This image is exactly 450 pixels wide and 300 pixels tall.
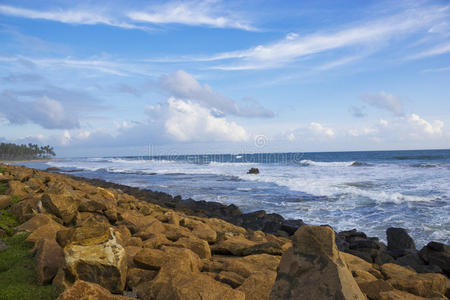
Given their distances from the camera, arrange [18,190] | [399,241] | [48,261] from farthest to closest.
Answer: [399,241], [18,190], [48,261]

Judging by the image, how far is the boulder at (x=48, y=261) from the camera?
9.62 feet

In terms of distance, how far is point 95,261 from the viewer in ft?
9.22

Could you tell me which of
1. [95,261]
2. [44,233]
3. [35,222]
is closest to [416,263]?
[95,261]

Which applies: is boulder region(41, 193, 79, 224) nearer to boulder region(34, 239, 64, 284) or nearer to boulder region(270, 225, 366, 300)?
boulder region(34, 239, 64, 284)

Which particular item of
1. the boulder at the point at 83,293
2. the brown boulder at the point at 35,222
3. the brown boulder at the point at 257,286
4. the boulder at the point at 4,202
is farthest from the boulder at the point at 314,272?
the boulder at the point at 4,202

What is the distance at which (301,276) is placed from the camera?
7.48 feet

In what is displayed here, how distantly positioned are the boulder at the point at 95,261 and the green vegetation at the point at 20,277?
264 millimetres

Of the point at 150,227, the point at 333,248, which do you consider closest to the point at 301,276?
the point at 333,248

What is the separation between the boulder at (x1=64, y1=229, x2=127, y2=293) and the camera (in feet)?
9.12

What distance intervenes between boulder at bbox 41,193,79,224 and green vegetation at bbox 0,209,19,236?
50 centimetres

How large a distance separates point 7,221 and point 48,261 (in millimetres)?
2541

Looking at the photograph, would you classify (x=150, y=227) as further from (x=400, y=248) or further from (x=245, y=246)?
(x=400, y=248)

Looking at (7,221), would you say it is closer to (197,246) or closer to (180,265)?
(197,246)

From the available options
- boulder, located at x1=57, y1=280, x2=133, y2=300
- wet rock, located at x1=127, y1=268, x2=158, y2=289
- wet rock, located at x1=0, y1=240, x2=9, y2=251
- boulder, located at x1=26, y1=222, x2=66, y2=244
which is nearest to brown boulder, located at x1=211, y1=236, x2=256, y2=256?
wet rock, located at x1=127, y1=268, x2=158, y2=289
